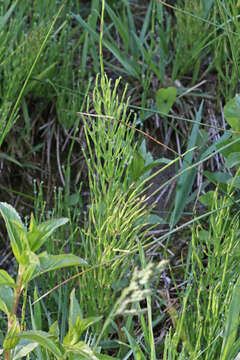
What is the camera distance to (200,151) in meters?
1.97

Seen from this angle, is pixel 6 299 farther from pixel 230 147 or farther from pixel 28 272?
pixel 230 147

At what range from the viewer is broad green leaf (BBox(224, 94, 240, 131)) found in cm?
186

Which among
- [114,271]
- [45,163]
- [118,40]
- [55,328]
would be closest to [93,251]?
[114,271]

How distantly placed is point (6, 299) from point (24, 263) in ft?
0.51

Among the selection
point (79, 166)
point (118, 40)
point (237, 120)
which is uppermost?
point (118, 40)

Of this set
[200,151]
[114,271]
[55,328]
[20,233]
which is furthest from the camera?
[200,151]

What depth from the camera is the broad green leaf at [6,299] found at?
1245 millimetres

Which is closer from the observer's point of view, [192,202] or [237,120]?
[237,120]

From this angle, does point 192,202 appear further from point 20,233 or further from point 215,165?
point 20,233

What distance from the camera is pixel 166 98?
2.13 m

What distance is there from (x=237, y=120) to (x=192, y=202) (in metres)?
0.40

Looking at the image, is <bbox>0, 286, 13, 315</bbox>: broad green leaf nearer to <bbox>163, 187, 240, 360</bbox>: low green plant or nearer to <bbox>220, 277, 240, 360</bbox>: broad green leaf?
<bbox>163, 187, 240, 360</bbox>: low green plant

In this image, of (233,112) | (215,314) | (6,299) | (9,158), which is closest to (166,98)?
(233,112)

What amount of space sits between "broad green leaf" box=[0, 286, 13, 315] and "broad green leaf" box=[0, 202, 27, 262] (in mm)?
130
